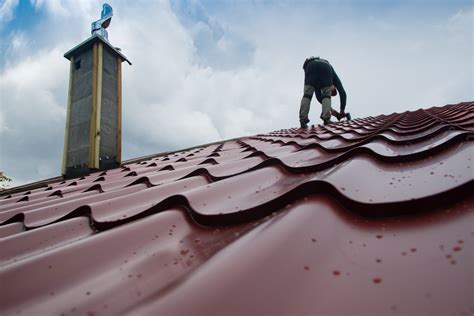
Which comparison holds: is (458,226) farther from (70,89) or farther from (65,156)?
(70,89)

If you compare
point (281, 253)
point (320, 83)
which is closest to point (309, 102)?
point (320, 83)

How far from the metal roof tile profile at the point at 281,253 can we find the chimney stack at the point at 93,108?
3.34m

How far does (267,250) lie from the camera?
1.66ft

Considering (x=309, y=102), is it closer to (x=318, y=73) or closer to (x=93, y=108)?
(x=318, y=73)

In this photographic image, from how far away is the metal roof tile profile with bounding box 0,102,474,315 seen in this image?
15.7 inches

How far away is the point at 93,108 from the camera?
4.05 metres

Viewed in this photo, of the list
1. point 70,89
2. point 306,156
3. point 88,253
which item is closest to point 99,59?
point 70,89

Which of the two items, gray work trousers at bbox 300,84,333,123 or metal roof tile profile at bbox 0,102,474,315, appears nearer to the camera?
metal roof tile profile at bbox 0,102,474,315

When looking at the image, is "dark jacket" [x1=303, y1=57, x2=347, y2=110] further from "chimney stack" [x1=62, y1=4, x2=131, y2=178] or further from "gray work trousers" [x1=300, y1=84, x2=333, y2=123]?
"chimney stack" [x1=62, y1=4, x2=131, y2=178]

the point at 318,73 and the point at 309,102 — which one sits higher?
the point at 318,73

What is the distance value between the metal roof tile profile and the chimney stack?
334cm

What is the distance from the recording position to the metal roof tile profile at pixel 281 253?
399mm

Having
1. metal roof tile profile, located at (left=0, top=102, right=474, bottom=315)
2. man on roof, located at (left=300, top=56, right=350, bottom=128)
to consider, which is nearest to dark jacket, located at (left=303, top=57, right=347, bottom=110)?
man on roof, located at (left=300, top=56, right=350, bottom=128)

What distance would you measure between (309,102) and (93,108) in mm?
3829
